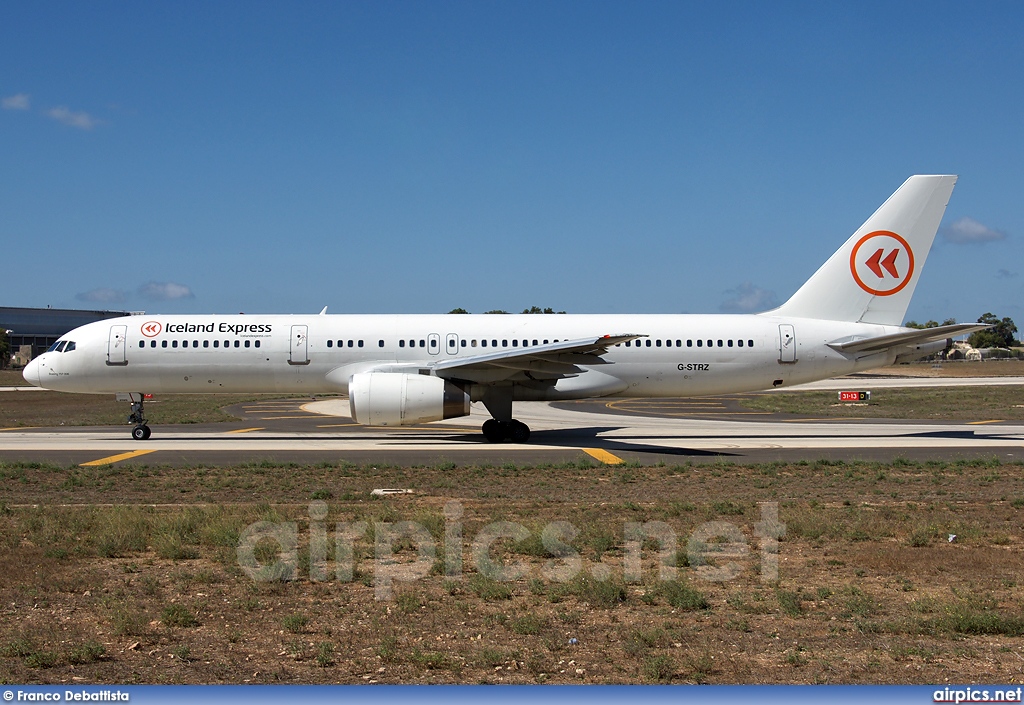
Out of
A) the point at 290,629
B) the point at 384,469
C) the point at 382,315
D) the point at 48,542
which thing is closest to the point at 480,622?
the point at 290,629

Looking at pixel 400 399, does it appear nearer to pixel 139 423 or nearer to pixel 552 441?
pixel 552 441

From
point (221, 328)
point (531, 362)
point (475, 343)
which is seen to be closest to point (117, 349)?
point (221, 328)

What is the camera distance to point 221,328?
2550 cm

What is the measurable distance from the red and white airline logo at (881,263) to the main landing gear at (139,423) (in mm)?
21834

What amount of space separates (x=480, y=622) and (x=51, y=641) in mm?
3480

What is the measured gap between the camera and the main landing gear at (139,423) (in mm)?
25031

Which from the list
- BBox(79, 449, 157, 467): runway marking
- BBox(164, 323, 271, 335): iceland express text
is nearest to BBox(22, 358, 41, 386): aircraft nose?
BBox(164, 323, 271, 335): iceland express text

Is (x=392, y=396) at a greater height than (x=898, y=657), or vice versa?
(x=392, y=396)

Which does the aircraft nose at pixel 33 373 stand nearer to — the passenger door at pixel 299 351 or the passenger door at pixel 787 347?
the passenger door at pixel 299 351

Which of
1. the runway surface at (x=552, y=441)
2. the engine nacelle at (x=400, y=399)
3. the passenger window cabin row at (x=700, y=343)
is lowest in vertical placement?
the runway surface at (x=552, y=441)

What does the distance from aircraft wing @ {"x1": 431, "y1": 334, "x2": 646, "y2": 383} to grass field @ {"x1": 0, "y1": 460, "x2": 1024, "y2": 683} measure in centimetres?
809

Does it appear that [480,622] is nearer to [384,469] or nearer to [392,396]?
[384,469]

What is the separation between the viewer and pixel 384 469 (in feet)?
59.1

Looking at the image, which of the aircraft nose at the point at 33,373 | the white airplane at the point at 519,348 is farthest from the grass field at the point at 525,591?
the aircraft nose at the point at 33,373
